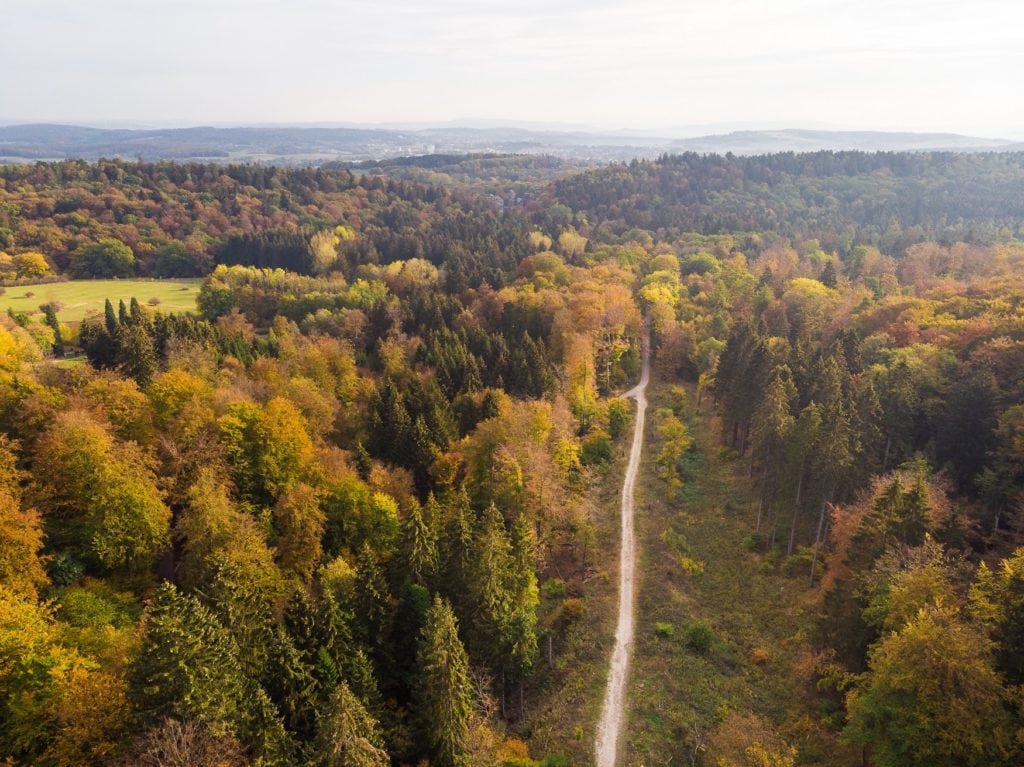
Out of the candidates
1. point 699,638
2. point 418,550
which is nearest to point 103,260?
point 418,550

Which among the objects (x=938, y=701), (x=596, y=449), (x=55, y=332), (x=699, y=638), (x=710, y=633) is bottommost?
(x=710, y=633)

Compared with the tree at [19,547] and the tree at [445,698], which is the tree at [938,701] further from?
the tree at [19,547]

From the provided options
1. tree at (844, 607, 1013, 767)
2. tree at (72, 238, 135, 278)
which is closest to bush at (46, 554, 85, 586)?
tree at (844, 607, 1013, 767)

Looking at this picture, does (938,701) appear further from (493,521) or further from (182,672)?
(182,672)

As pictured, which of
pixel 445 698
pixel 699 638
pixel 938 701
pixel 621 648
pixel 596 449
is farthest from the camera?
pixel 596 449

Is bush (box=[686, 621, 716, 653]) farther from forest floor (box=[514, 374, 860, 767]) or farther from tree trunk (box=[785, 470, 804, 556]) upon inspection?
tree trunk (box=[785, 470, 804, 556])

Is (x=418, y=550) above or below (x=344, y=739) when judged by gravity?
below

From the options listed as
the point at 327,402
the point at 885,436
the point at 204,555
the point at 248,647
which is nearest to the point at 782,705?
the point at 885,436
